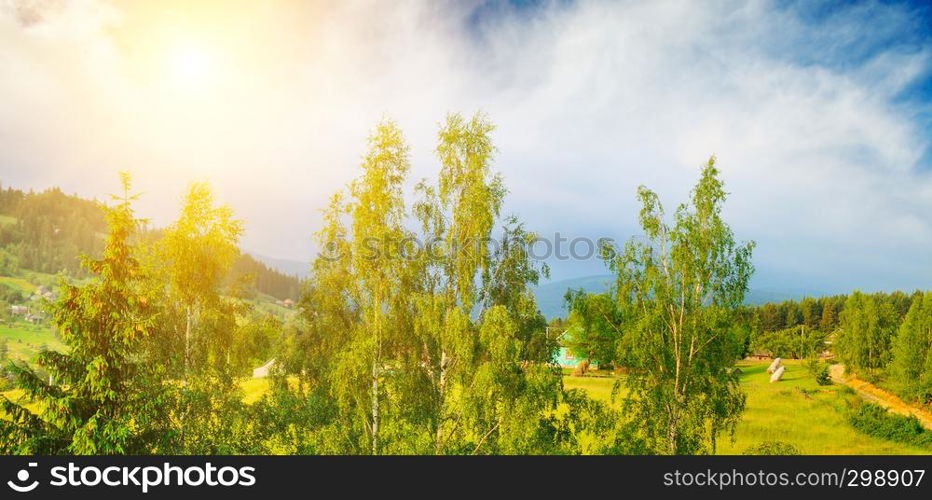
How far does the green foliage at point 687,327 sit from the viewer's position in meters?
21.4

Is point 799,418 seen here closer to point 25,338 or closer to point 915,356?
point 915,356

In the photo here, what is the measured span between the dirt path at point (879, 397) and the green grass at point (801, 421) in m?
2.55

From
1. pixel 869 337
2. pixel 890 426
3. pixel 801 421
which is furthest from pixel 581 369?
pixel 890 426

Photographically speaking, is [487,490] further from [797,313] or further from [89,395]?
[797,313]

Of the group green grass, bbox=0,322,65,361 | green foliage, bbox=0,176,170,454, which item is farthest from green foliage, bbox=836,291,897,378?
green grass, bbox=0,322,65,361

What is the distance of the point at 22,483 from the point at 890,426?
57.8m

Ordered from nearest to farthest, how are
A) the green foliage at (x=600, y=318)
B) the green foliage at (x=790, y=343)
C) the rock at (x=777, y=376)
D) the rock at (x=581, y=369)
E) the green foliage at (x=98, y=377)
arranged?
1. the green foliage at (x=98, y=377)
2. the green foliage at (x=600, y=318)
3. the rock at (x=777, y=376)
4. the rock at (x=581, y=369)
5. the green foliage at (x=790, y=343)

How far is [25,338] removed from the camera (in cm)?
15762

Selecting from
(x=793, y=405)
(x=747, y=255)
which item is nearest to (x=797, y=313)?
(x=793, y=405)

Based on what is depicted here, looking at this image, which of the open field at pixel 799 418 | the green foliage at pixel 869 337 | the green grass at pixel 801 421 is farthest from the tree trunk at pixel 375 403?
the green foliage at pixel 869 337

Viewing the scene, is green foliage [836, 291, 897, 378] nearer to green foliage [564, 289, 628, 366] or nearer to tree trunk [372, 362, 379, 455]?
green foliage [564, 289, 628, 366]

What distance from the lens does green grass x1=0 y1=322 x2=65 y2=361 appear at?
14562 cm

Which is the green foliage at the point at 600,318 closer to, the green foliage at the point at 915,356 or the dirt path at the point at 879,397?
the dirt path at the point at 879,397

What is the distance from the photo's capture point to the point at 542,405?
20.1 metres
